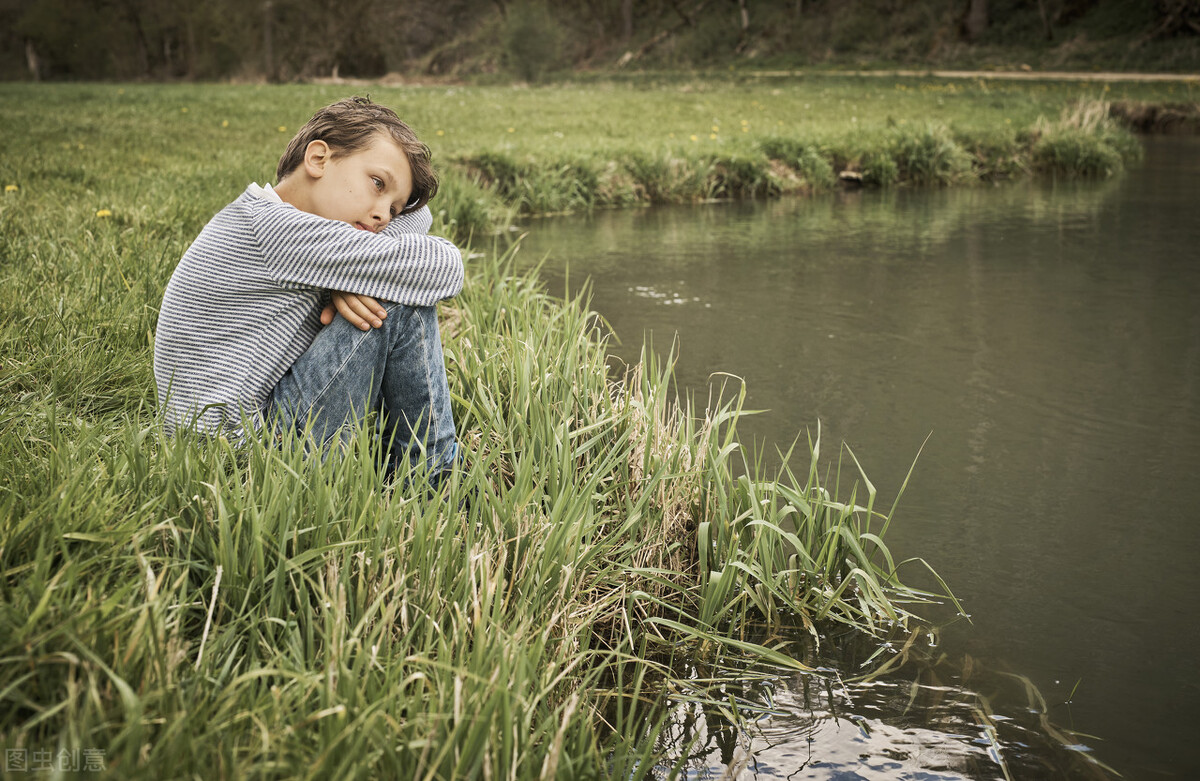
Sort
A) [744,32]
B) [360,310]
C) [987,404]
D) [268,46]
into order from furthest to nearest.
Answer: [268,46]
[744,32]
[987,404]
[360,310]

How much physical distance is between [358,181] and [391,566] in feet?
3.19

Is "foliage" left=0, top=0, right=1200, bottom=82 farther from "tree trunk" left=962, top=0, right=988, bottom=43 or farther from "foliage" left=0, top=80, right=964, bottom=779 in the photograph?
"foliage" left=0, top=80, right=964, bottom=779

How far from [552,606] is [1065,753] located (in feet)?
3.43

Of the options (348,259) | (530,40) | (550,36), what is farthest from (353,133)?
(550,36)

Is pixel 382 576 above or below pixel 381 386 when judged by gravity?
below

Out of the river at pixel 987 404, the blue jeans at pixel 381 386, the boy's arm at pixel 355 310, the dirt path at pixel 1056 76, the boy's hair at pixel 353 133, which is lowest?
the river at pixel 987 404

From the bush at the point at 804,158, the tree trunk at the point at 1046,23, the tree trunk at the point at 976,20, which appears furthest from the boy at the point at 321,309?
the tree trunk at the point at 976,20

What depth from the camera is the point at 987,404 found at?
3.76 meters

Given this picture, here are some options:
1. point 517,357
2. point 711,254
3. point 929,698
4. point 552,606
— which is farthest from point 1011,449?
point 711,254

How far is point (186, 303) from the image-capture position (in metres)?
2.13

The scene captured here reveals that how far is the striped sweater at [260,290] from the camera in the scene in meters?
2.01

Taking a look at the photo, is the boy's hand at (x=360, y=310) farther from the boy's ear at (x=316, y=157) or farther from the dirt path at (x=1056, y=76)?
the dirt path at (x=1056, y=76)

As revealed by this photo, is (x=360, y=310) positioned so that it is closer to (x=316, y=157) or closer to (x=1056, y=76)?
(x=316, y=157)

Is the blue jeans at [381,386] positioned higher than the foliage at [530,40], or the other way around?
the foliage at [530,40]
